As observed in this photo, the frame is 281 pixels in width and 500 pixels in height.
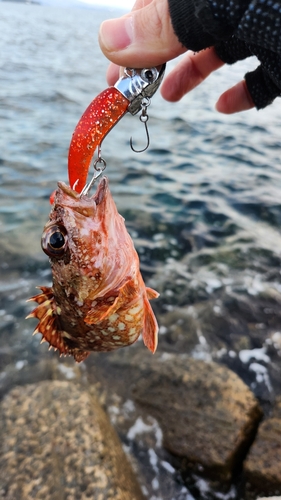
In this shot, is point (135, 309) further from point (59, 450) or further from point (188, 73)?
point (188, 73)

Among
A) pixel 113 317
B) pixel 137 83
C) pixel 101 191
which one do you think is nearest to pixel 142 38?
pixel 137 83

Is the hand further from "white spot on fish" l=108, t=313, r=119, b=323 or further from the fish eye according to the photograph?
"white spot on fish" l=108, t=313, r=119, b=323

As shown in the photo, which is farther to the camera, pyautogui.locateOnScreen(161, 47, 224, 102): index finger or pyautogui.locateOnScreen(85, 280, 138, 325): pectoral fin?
pyautogui.locateOnScreen(161, 47, 224, 102): index finger

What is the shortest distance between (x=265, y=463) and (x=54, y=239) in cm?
334

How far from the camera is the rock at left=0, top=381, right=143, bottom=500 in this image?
11.5 feet

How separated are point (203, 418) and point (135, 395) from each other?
1024 mm

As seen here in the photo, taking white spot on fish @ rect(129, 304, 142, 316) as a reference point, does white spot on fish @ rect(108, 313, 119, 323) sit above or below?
below

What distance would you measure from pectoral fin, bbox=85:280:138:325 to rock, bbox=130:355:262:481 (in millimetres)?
2443

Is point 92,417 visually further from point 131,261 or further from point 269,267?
point 269,267

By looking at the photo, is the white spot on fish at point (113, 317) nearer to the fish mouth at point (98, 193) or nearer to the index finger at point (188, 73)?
the fish mouth at point (98, 193)

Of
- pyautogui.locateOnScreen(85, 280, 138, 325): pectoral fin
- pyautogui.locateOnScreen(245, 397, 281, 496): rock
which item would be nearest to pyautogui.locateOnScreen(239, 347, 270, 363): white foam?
pyautogui.locateOnScreen(245, 397, 281, 496): rock

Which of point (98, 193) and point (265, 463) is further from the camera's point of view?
point (265, 463)

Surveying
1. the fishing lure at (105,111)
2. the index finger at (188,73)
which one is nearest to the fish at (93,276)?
the fishing lure at (105,111)

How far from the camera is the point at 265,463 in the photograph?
395cm
